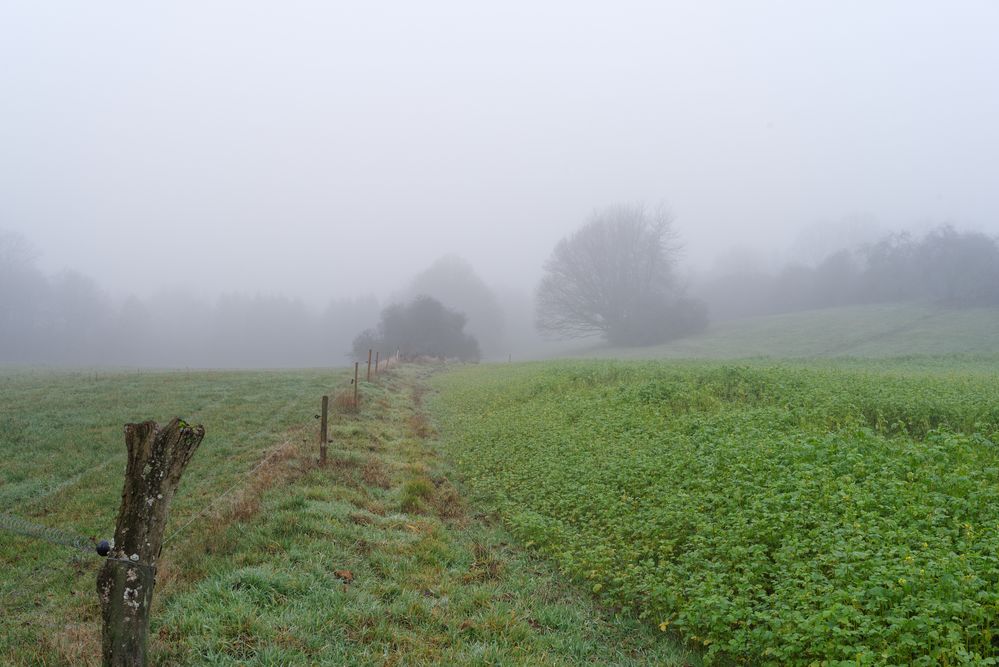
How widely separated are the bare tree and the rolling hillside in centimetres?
573

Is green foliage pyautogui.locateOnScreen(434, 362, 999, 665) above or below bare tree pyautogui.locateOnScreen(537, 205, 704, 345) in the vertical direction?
below

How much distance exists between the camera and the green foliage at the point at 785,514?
453 centimetres

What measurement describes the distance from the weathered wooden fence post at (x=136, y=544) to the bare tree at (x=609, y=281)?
224ft

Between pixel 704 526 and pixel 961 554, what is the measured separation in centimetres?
244

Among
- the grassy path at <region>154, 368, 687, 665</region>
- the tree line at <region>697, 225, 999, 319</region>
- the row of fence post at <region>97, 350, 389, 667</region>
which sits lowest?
the grassy path at <region>154, 368, 687, 665</region>

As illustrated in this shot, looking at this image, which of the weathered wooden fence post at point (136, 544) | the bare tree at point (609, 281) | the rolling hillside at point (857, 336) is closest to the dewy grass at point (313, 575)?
the weathered wooden fence post at point (136, 544)

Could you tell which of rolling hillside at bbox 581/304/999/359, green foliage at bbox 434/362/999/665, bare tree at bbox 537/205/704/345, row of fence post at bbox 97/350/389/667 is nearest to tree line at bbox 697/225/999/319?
rolling hillside at bbox 581/304/999/359

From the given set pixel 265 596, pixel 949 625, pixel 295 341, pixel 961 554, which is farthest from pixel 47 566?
pixel 295 341

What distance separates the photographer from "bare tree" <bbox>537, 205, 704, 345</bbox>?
7162cm

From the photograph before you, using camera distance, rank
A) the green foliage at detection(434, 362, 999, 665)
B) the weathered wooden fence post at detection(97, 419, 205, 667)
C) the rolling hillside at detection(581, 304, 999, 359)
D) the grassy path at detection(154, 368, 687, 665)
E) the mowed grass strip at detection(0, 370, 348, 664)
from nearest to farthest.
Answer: the weathered wooden fence post at detection(97, 419, 205, 667)
the green foliage at detection(434, 362, 999, 665)
the grassy path at detection(154, 368, 687, 665)
the mowed grass strip at detection(0, 370, 348, 664)
the rolling hillside at detection(581, 304, 999, 359)

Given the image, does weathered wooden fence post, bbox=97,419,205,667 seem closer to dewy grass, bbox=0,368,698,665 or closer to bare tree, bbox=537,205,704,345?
dewy grass, bbox=0,368,698,665

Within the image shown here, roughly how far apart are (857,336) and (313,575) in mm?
55862

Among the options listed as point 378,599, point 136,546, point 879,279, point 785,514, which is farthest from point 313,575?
point 879,279

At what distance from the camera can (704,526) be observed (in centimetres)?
Result: 677
